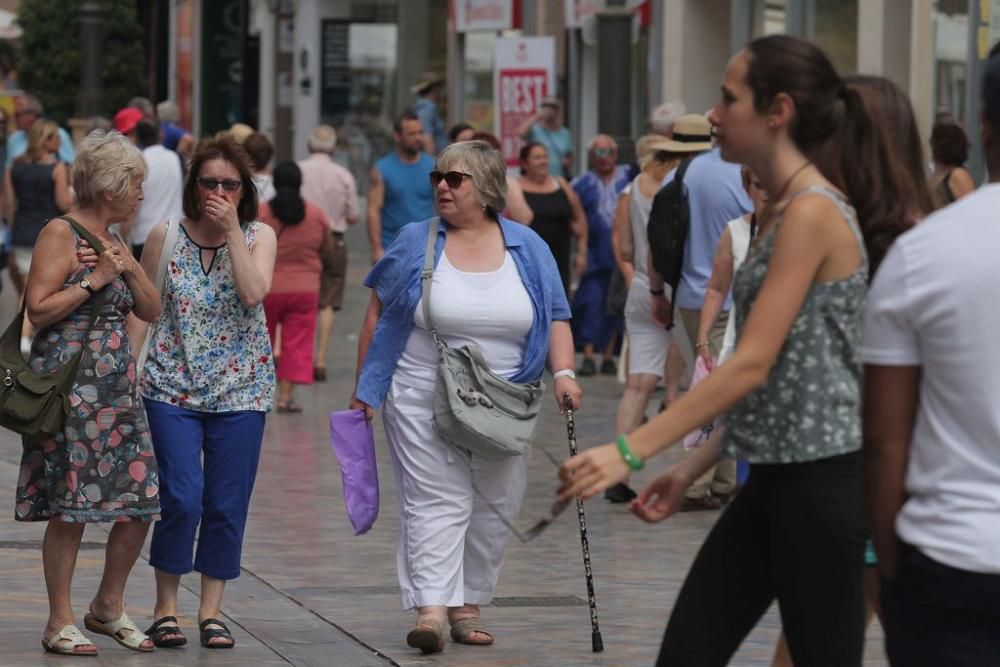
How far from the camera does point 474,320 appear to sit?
7.14m

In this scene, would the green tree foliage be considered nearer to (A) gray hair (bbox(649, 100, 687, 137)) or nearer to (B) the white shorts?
(A) gray hair (bbox(649, 100, 687, 137))

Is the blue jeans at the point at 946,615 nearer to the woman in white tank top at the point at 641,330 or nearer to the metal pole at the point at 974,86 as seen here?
the woman in white tank top at the point at 641,330

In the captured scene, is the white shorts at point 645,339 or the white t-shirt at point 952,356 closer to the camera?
the white t-shirt at point 952,356

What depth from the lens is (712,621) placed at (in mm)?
4449

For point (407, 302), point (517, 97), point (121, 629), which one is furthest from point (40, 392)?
point (517, 97)

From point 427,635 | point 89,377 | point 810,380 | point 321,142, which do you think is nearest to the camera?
point 810,380

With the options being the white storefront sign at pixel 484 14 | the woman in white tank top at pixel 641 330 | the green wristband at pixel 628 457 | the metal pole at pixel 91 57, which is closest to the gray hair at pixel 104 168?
the green wristband at pixel 628 457

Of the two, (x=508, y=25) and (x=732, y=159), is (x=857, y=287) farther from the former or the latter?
(x=508, y=25)

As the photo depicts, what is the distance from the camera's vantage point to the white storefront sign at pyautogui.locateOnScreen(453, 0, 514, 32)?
24188 mm

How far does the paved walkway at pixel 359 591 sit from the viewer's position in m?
7.10

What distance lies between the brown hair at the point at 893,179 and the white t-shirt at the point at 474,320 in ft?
7.60

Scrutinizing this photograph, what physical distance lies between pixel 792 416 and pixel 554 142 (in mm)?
16613

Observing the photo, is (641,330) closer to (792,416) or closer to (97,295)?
(97,295)

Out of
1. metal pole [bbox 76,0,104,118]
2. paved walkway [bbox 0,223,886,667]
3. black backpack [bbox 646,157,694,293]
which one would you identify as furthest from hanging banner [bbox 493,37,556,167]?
metal pole [bbox 76,0,104,118]
